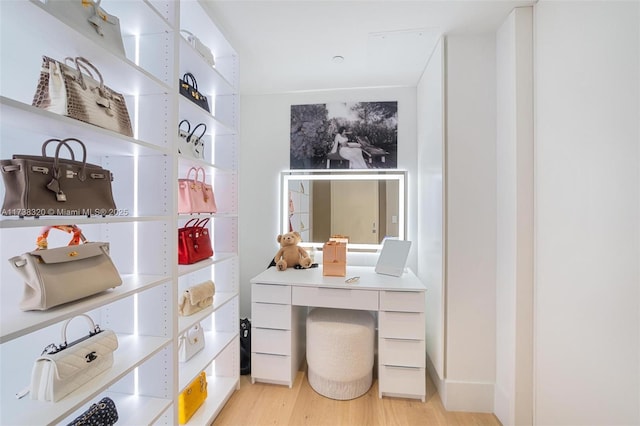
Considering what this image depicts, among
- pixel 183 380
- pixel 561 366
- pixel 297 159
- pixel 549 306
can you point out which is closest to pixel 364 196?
pixel 297 159

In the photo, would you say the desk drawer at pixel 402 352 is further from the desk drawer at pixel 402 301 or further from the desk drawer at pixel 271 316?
the desk drawer at pixel 271 316

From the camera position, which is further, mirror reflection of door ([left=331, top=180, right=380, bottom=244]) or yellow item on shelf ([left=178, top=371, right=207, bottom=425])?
mirror reflection of door ([left=331, top=180, right=380, bottom=244])

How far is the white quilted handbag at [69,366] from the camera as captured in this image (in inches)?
35.9

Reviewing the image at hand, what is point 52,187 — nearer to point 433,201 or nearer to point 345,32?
point 345,32

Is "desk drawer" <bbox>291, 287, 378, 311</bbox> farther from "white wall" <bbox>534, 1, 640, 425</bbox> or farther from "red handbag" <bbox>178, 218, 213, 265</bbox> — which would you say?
"white wall" <bbox>534, 1, 640, 425</bbox>

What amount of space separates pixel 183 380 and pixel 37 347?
0.66m

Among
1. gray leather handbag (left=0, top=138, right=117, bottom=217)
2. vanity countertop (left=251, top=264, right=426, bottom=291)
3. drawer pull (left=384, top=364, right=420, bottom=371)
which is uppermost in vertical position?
gray leather handbag (left=0, top=138, right=117, bottom=217)

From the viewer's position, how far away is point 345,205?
8.66ft

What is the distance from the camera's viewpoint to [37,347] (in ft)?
3.57

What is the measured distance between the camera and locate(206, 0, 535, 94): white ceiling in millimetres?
1571

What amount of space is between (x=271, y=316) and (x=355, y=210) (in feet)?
3.96

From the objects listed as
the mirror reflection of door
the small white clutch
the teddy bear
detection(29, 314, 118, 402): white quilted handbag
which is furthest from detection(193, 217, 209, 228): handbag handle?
the mirror reflection of door

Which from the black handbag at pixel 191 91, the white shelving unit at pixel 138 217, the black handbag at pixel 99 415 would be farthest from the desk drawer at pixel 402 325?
the black handbag at pixel 191 91

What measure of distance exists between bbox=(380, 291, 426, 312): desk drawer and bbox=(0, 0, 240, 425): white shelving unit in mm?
1061
